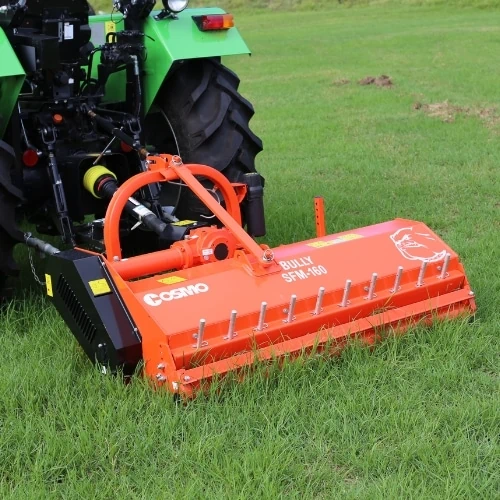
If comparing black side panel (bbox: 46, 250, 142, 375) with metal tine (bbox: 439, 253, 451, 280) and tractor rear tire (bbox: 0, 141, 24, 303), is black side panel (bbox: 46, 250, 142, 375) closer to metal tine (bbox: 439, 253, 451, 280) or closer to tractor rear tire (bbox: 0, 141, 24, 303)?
tractor rear tire (bbox: 0, 141, 24, 303)

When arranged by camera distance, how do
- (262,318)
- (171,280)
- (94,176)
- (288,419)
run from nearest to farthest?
(288,419), (262,318), (171,280), (94,176)

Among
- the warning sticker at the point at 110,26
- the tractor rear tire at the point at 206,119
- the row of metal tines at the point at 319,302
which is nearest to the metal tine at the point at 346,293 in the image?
the row of metal tines at the point at 319,302

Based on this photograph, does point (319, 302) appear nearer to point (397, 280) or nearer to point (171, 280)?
point (397, 280)

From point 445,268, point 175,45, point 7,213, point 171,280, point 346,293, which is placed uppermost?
point 175,45

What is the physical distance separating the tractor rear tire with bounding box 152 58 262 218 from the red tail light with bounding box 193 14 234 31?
153 millimetres

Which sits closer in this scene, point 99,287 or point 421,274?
point 99,287

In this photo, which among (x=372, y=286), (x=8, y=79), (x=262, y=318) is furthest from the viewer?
(x=8, y=79)

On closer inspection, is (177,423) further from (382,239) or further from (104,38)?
(104,38)

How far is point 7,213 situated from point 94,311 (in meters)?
0.71

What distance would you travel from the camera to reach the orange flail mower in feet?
8.66

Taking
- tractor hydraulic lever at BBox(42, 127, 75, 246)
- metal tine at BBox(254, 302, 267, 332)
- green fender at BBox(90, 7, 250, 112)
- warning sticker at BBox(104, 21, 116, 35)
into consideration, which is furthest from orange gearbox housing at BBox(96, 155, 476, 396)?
warning sticker at BBox(104, 21, 116, 35)

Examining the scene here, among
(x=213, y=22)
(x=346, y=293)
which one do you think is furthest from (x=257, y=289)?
(x=213, y=22)

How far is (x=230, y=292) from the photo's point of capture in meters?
2.82

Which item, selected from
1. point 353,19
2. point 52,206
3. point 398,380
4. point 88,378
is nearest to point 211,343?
point 88,378
